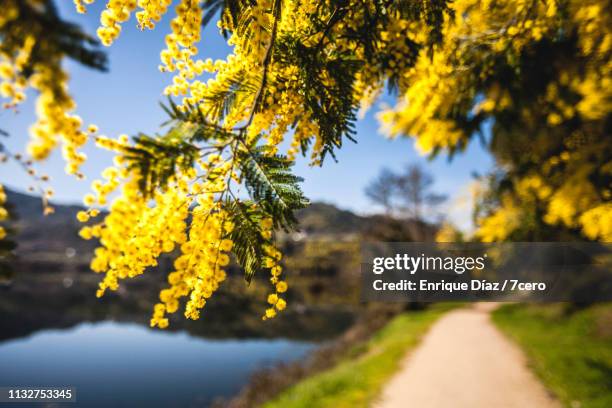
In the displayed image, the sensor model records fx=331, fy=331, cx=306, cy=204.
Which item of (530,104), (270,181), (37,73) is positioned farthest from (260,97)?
(530,104)

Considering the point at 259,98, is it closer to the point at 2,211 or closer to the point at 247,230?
the point at 247,230

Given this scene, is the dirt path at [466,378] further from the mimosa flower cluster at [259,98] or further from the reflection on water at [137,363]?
the reflection on water at [137,363]

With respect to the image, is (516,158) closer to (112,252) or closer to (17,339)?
(112,252)

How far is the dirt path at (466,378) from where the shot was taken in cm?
613

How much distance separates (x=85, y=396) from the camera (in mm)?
13039

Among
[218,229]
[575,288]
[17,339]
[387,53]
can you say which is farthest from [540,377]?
[17,339]

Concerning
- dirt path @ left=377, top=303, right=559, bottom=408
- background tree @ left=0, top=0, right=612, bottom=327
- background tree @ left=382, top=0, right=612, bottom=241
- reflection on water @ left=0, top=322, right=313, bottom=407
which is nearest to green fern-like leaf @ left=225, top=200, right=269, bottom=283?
background tree @ left=0, top=0, right=612, bottom=327

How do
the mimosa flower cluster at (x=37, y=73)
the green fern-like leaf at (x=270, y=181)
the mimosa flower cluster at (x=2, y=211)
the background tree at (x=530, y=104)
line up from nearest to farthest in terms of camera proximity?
the mimosa flower cluster at (x=37, y=73) < the mimosa flower cluster at (x=2, y=211) < the green fern-like leaf at (x=270, y=181) < the background tree at (x=530, y=104)

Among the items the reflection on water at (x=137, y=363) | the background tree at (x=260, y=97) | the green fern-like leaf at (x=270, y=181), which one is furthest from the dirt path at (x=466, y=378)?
the reflection on water at (x=137, y=363)

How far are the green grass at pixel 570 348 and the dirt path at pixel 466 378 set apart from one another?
0.33m

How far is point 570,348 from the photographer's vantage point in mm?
8102

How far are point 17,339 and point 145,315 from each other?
25.4 feet

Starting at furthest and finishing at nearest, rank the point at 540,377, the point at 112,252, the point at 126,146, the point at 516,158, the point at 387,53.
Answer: the point at 540,377, the point at 516,158, the point at 387,53, the point at 112,252, the point at 126,146

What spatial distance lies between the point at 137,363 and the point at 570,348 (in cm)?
1789
